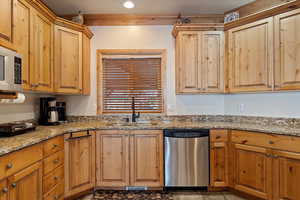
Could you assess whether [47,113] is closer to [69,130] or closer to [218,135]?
[69,130]

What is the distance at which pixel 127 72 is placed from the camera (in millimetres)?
3277

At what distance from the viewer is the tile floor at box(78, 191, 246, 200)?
8.30 feet

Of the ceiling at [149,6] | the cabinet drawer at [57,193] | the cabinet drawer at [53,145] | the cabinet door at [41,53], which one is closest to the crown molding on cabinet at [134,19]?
the ceiling at [149,6]

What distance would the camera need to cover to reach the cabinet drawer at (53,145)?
1956 millimetres

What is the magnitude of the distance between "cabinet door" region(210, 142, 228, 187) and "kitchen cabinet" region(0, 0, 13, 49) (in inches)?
101

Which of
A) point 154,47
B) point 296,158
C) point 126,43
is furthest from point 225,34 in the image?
point 296,158

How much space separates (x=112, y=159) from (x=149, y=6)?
233 cm

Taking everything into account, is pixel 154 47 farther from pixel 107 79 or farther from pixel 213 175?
pixel 213 175

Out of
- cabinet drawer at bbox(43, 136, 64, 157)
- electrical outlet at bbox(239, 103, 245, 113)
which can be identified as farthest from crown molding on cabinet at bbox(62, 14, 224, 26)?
cabinet drawer at bbox(43, 136, 64, 157)

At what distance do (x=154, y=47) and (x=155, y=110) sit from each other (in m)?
1.06

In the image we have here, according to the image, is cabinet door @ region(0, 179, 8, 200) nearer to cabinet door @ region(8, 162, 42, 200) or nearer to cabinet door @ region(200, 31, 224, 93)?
cabinet door @ region(8, 162, 42, 200)

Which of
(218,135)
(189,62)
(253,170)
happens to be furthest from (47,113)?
(253,170)

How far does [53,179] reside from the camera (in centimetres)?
210

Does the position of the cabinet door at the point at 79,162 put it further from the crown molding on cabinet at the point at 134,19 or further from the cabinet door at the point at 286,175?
the cabinet door at the point at 286,175
